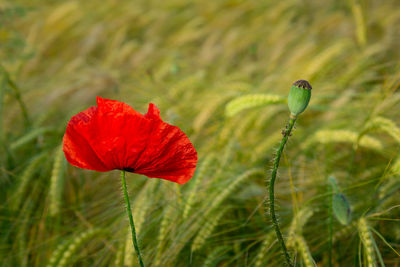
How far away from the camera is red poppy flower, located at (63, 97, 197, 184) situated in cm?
50

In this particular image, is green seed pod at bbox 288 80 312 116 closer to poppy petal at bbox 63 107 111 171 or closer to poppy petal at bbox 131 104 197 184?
poppy petal at bbox 131 104 197 184

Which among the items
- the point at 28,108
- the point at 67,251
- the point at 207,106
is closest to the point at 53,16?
the point at 28,108

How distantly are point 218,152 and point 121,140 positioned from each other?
75 cm

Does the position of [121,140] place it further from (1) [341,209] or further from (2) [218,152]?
(2) [218,152]

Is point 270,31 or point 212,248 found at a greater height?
point 270,31

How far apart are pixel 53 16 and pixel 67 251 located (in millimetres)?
2126

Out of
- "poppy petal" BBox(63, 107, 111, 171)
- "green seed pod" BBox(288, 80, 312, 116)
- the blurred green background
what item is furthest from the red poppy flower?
the blurred green background

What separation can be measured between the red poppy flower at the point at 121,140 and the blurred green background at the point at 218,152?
31 centimetres

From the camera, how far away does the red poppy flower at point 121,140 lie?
1.63 feet

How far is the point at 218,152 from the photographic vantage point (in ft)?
3.99

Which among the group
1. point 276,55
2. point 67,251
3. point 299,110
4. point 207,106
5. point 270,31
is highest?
point 270,31

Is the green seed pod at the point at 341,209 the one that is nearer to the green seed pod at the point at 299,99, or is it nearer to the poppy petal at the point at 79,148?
the green seed pod at the point at 299,99

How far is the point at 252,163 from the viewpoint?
3.69 ft

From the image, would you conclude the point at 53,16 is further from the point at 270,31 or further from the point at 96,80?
the point at 270,31
